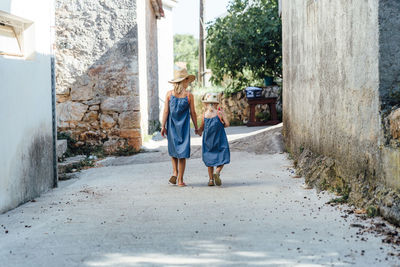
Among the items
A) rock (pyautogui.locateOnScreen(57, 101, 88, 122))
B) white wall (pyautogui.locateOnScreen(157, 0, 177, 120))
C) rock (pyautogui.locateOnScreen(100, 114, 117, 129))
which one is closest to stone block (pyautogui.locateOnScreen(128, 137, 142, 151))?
rock (pyautogui.locateOnScreen(100, 114, 117, 129))

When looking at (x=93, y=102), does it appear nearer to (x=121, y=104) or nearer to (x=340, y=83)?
(x=121, y=104)

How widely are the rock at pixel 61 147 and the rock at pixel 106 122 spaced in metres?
0.97

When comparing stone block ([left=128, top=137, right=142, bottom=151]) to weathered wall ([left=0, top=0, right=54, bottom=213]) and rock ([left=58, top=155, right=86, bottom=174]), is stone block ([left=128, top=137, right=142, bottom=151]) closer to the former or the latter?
rock ([left=58, top=155, right=86, bottom=174])

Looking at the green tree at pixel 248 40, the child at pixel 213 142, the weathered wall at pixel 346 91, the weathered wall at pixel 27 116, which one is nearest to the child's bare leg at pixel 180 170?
the child at pixel 213 142

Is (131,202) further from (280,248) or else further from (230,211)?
(280,248)

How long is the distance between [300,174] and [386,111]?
266 cm

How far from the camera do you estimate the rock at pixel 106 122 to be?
1045 centimetres

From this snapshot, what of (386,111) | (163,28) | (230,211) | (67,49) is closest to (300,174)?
(230,211)

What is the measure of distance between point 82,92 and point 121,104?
0.82 m

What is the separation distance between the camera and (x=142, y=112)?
35.0ft

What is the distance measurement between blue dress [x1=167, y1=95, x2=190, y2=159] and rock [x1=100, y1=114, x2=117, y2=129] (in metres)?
3.98

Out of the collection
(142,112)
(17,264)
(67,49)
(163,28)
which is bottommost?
(17,264)

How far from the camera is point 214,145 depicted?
661 cm

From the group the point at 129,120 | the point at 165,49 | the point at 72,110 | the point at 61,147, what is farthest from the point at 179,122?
the point at 165,49
